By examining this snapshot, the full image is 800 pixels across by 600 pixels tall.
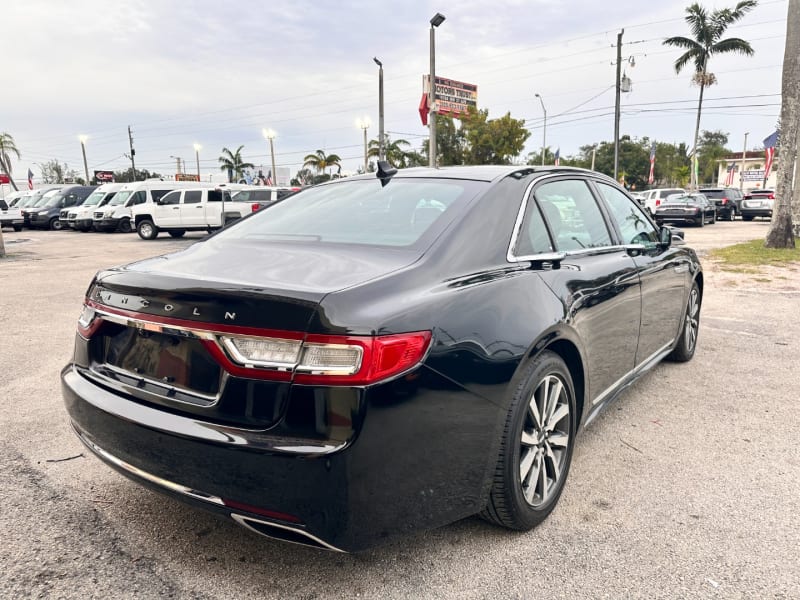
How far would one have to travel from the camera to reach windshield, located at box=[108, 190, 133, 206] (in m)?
25.4

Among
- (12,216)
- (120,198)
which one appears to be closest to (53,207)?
(12,216)

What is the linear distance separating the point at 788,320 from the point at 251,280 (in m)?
6.71

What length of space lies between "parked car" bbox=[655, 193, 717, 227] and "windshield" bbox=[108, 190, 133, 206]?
22054mm

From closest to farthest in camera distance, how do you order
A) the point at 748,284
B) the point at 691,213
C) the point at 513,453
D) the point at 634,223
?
the point at 513,453 → the point at 634,223 → the point at 748,284 → the point at 691,213

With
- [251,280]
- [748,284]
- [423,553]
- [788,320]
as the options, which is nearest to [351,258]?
[251,280]

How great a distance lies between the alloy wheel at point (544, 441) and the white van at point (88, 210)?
26.7m

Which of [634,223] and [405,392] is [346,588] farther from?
[634,223]

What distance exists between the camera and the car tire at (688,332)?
477 centimetres

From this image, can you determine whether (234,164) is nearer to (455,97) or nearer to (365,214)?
(455,97)

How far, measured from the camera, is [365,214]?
287cm

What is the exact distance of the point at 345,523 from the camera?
1.84 meters

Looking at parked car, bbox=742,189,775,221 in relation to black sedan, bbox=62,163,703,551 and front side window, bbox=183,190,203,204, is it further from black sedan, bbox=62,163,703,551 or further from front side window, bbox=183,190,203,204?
black sedan, bbox=62,163,703,551

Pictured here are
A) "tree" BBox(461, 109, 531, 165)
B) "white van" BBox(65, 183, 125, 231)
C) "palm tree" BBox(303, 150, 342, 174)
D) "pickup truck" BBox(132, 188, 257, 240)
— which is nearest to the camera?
"pickup truck" BBox(132, 188, 257, 240)

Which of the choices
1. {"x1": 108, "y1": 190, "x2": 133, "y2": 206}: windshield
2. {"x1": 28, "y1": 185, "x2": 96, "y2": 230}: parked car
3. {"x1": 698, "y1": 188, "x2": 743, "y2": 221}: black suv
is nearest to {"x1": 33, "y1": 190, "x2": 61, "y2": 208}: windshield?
{"x1": 28, "y1": 185, "x2": 96, "y2": 230}: parked car
